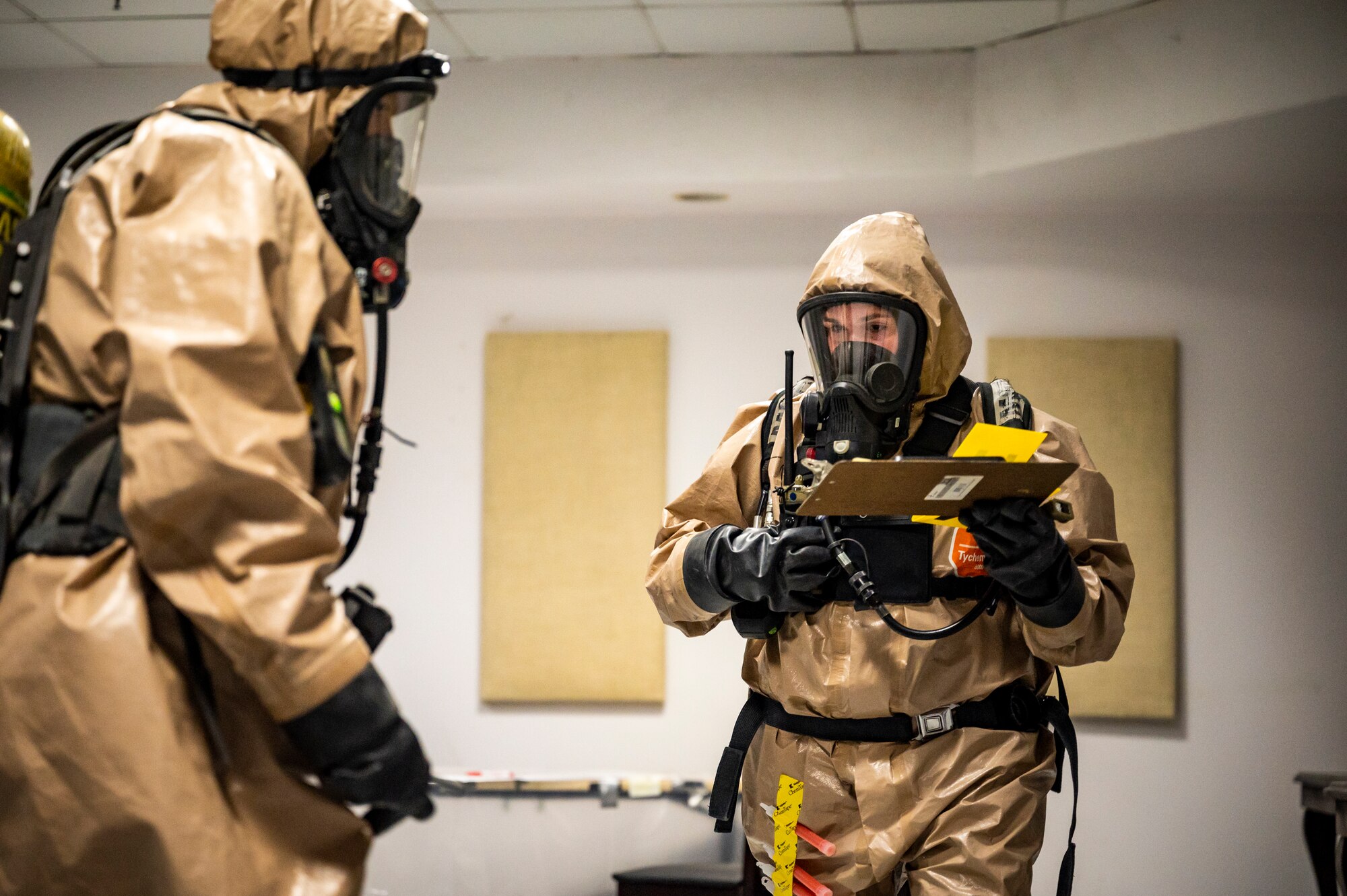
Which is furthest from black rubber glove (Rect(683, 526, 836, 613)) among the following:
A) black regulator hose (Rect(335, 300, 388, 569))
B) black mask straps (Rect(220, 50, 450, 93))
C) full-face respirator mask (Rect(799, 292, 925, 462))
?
black mask straps (Rect(220, 50, 450, 93))

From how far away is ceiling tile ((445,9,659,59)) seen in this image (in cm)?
348

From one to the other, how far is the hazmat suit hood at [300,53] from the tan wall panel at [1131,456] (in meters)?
2.76

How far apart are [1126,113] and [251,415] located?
9.22 feet

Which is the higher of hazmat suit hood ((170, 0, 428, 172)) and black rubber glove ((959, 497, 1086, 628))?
hazmat suit hood ((170, 0, 428, 172))

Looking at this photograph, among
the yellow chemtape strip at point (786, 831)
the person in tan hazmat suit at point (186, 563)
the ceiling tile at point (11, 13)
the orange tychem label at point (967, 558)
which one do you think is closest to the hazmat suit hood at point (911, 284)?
the orange tychem label at point (967, 558)

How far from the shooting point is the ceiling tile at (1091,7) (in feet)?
10.6

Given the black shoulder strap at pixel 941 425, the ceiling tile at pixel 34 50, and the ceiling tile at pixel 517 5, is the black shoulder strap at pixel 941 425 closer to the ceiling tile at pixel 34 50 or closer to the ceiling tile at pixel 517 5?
the ceiling tile at pixel 517 5

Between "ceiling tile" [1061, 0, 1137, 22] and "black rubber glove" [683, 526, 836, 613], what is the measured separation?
210 centimetres

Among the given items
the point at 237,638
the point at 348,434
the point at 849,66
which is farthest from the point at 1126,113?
the point at 237,638

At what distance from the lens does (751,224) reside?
4.11 meters

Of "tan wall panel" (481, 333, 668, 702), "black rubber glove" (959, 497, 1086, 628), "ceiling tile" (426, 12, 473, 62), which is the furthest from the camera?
"tan wall panel" (481, 333, 668, 702)

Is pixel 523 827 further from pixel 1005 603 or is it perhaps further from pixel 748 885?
pixel 1005 603

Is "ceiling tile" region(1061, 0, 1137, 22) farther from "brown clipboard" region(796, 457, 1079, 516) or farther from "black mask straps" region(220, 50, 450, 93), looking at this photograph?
"black mask straps" region(220, 50, 450, 93)

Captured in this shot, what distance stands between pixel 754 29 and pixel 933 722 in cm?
240
